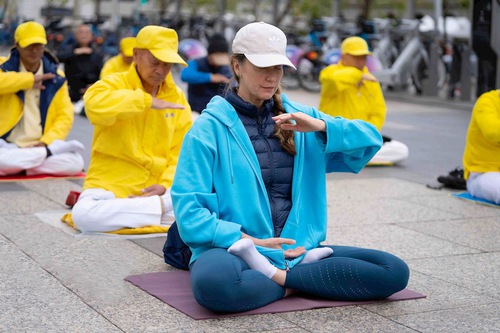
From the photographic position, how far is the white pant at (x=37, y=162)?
9.17 metres

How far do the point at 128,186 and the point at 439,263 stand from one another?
228 cm

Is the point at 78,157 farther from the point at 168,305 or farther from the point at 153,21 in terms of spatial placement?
the point at 153,21

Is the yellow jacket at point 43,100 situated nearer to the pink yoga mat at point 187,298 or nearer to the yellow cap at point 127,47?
the yellow cap at point 127,47

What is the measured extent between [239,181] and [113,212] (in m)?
1.95

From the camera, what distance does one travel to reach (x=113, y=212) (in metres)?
6.79

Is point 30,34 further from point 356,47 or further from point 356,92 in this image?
point 356,92

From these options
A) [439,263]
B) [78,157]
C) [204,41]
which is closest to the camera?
[439,263]

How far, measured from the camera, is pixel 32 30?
8805 millimetres

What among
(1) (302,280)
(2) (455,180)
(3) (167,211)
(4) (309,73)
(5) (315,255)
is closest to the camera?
(1) (302,280)

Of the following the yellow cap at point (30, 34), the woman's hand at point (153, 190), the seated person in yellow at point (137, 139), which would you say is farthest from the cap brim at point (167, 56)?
the yellow cap at point (30, 34)

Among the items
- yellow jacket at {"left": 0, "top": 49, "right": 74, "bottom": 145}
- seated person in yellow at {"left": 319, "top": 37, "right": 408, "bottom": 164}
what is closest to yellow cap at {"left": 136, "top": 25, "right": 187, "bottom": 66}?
yellow jacket at {"left": 0, "top": 49, "right": 74, "bottom": 145}

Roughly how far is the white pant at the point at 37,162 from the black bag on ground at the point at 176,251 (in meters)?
3.72

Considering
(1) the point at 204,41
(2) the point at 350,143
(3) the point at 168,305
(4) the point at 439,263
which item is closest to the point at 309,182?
(2) the point at 350,143

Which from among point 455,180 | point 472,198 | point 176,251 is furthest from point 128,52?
point 176,251
